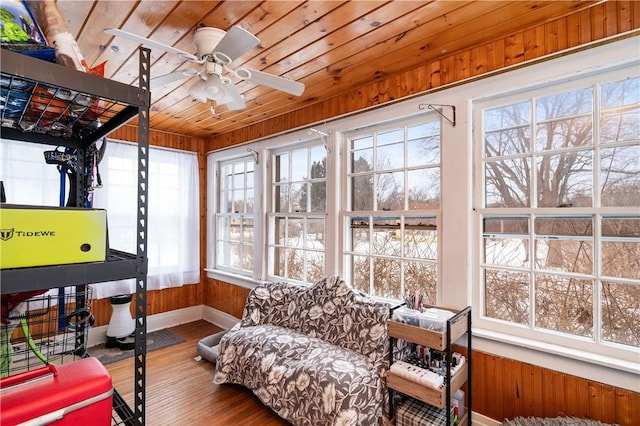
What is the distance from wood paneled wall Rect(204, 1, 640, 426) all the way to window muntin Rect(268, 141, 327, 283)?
99cm

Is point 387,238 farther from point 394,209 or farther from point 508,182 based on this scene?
point 508,182

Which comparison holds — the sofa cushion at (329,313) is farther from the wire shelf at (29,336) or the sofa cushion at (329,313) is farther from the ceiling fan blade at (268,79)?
the wire shelf at (29,336)

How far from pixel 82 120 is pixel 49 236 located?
1.98 feet

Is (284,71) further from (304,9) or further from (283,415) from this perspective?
(283,415)

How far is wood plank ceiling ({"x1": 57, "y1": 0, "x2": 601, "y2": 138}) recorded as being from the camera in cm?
163

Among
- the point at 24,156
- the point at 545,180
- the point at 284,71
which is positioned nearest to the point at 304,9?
the point at 284,71

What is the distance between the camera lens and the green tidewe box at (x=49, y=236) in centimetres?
61

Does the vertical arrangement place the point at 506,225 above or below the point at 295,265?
above

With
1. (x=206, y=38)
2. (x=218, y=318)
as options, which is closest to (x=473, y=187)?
(x=206, y=38)

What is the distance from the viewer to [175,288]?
13.8 ft

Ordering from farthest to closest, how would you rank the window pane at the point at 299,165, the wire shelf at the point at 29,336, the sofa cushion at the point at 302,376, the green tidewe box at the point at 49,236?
1. the window pane at the point at 299,165
2. the sofa cushion at the point at 302,376
3. the wire shelf at the point at 29,336
4. the green tidewe box at the point at 49,236

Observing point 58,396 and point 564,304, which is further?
point 564,304

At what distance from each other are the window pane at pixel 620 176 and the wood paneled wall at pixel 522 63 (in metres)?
0.61

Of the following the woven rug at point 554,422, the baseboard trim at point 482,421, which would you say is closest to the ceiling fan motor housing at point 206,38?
the woven rug at point 554,422
